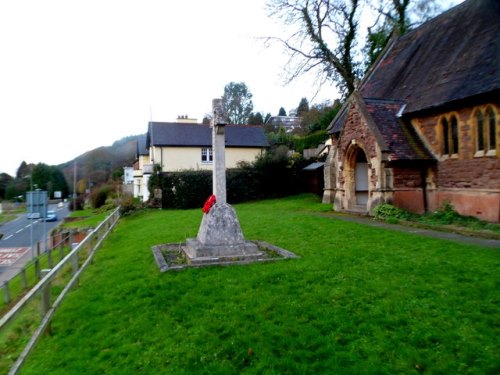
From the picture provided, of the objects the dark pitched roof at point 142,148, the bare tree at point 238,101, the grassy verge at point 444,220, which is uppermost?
the bare tree at point 238,101

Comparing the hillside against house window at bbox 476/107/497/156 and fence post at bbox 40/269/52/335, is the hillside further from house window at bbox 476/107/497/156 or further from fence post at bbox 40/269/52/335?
fence post at bbox 40/269/52/335

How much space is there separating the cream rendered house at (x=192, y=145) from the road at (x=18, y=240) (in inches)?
413

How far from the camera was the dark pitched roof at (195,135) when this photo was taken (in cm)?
3416

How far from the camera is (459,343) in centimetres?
454

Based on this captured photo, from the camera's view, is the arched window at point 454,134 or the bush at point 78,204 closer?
the arched window at point 454,134

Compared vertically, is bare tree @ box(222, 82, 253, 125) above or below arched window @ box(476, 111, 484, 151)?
above

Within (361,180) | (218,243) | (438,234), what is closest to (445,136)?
(361,180)

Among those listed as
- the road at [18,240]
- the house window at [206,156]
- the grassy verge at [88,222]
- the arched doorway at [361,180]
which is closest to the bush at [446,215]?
the arched doorway at [361,180]

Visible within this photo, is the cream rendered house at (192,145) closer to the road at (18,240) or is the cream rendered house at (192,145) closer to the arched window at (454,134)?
the road at (18,240)

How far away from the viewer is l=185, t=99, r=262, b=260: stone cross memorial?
8.82 meters

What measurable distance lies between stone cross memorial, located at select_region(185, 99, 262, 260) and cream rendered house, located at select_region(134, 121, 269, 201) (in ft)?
75.4

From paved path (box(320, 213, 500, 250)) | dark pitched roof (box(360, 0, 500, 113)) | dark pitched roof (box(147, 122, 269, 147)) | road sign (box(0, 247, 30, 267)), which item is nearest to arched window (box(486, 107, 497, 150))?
dark pitched roof (box(360, 0, 500, 113))

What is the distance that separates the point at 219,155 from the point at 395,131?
10129mm

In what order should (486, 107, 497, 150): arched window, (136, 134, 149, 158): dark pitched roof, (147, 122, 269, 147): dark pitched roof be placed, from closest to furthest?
(486, 107, 497, 150): arched window, (147, 122, 269, 147): dark pitched roof, (136, 134, 149, 158): dark pitched roof
